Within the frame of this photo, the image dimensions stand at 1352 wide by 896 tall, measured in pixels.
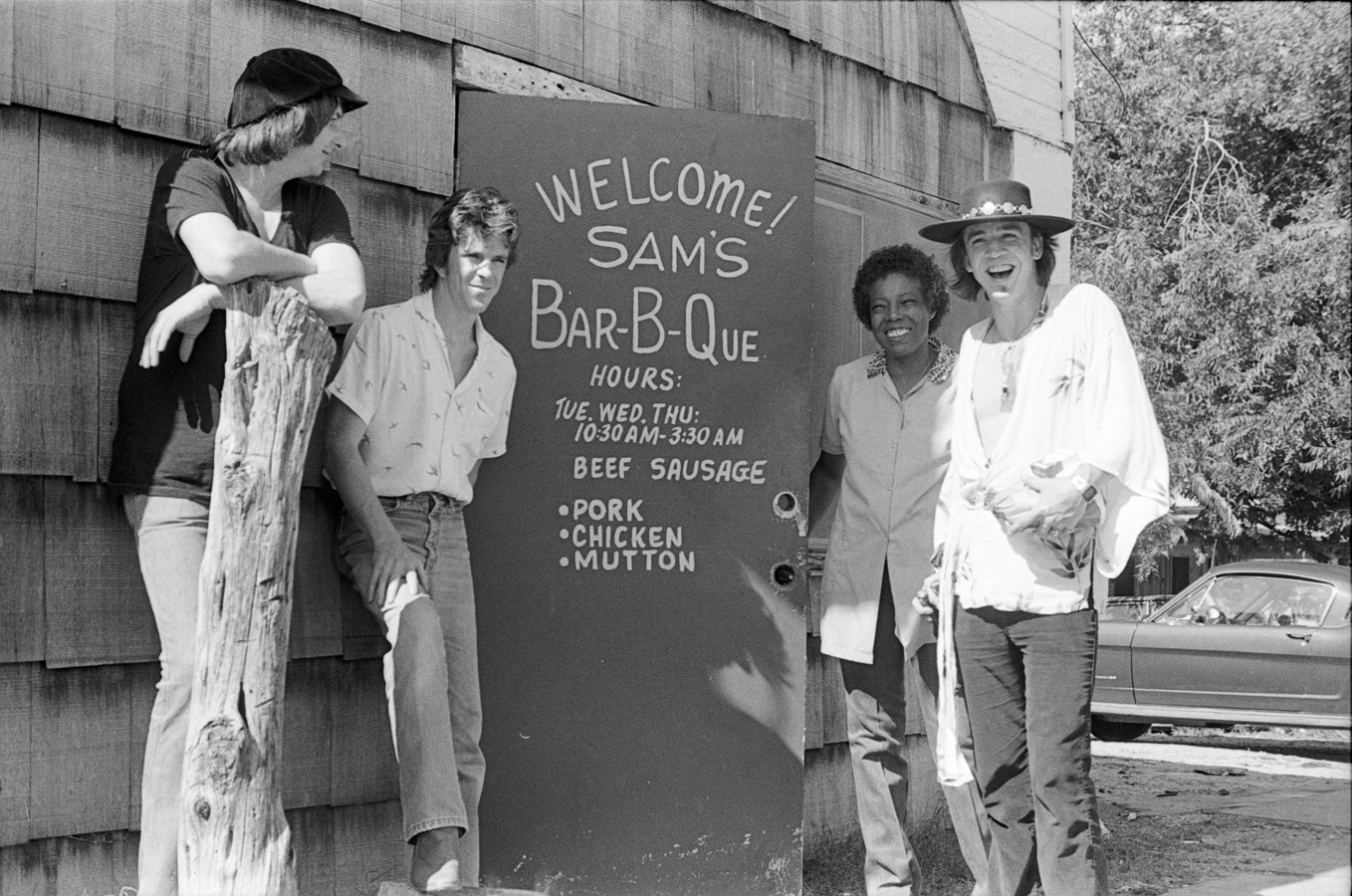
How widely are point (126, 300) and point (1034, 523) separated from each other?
205 centimetres

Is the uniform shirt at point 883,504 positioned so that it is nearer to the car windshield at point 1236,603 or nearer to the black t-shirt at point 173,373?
the black t-shirt at point 173,373

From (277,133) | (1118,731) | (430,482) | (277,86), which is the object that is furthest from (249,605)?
(1118,731)

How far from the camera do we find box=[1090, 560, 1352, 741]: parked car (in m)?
8.31

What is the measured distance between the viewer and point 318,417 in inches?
133

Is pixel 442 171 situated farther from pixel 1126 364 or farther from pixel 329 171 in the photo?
pixel 1126 364

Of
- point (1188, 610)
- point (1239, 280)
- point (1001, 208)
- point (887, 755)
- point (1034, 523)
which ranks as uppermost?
point (1239, 280)

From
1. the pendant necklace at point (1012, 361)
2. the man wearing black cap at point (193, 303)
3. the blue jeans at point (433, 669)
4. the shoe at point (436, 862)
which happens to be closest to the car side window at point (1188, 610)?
the pendant necklace at point (1012, 361)

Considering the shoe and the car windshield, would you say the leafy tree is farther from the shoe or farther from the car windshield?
the shoe

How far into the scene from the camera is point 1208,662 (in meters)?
9.09

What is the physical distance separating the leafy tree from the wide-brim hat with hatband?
7.37 meters

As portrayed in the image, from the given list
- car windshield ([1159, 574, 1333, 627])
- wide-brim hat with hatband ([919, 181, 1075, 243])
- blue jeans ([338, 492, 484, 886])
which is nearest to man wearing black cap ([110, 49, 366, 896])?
blue jeans ([338, 492, 484, 886])

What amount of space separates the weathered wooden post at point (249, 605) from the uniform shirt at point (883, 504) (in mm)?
1627

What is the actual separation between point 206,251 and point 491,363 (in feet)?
2.89

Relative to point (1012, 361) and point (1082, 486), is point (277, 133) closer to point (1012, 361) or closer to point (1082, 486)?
point (1012, 361)
